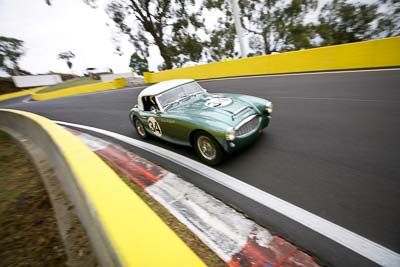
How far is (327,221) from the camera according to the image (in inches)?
88.4

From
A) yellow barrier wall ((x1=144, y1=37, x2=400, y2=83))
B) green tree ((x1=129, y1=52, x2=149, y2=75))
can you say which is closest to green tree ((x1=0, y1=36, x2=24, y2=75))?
green tree ((x1=129, y1=52, x2=149, y2=75))

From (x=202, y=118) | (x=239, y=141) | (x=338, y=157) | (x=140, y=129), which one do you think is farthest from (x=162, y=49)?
(x=338, y=157)

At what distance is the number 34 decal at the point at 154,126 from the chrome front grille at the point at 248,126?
1842mm

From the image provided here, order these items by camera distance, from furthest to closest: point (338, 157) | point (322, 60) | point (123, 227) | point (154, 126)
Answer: point (322, 60)
point (154, 126)
point (338, 157)
point (123, 227)

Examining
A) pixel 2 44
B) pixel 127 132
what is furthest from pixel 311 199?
pixel 2 44

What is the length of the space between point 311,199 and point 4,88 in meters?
57.8

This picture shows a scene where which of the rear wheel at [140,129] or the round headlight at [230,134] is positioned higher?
the round headlight at [230,134]

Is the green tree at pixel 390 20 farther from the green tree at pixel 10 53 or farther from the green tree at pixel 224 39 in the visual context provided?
the green tree at pixel 10 53

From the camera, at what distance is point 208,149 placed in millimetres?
3723

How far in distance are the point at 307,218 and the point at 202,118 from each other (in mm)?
2060

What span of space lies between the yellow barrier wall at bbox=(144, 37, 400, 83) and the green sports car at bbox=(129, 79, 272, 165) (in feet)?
21.6

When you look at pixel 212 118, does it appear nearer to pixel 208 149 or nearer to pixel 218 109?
pixel 218 109

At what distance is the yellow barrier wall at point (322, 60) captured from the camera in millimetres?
7609

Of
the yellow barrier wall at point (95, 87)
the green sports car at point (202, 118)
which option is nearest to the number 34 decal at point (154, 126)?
the green sports car at point (202, 118)
